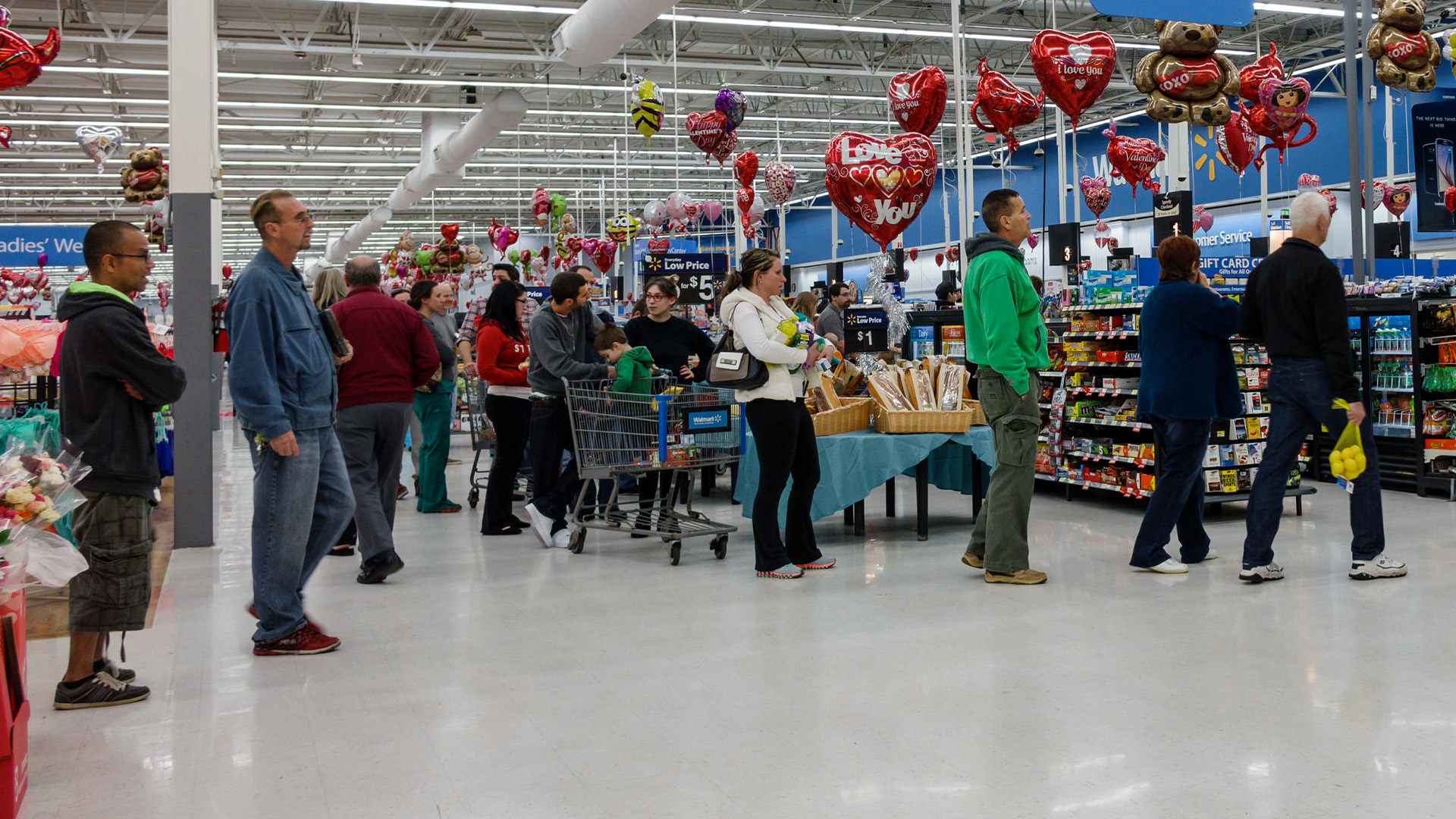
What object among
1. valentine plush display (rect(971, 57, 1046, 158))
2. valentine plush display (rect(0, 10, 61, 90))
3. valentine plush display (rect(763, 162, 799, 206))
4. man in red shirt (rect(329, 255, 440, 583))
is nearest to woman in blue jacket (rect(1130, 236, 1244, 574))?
man in red shirt (rect(329, 255, 440, 583))

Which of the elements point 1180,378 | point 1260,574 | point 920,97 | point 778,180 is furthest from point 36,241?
point 1260,574

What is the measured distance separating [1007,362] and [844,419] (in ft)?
4.74

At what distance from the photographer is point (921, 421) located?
609 cm

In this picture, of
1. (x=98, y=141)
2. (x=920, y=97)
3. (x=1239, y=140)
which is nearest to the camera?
(x=920, y=97)

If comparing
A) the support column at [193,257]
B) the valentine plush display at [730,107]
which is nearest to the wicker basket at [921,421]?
the support column at [193,257]

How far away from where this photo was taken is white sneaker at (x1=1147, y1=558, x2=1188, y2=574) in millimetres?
5145

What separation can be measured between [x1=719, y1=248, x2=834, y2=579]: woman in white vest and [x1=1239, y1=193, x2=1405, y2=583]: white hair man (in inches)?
74.0

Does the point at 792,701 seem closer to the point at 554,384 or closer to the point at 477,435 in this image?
the point at 554,384

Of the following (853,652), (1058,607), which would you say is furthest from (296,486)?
(1058,607)

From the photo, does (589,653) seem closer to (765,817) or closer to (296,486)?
(296,486)

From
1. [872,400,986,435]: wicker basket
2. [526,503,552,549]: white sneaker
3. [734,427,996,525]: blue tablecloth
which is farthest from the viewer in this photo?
[526,503,552,549]: white sneaker

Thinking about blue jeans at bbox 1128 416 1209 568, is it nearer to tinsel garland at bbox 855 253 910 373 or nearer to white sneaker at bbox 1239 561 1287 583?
white sneaker at bbox 1239 561 1287 583

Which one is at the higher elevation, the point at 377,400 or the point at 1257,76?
the point at 1257,76

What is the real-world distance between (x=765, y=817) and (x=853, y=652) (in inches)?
56.0
